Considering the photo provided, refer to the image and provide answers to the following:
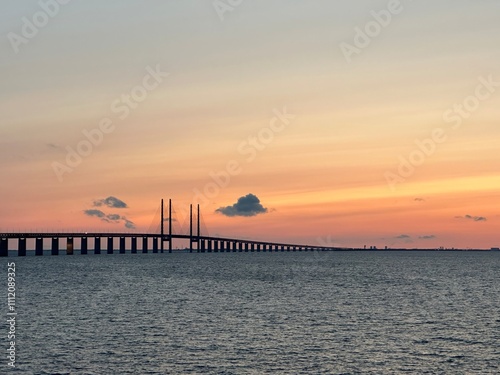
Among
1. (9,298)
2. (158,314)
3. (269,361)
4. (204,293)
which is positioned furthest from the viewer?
(204,293)

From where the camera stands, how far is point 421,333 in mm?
56125

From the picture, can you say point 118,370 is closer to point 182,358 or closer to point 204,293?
point 182,358

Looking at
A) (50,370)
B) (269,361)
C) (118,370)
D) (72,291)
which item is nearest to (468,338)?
(269,361)

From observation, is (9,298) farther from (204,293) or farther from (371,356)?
(371,356)

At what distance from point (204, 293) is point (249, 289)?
977 centimetres

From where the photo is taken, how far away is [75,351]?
152 feet

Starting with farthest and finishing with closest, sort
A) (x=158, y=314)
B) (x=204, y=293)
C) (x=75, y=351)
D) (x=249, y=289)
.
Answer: (x=249, y=289) → (x=204, y=293) → (x=158, y=314) → (x=75, y=351)

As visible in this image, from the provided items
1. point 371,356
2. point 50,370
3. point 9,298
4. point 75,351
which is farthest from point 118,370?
point 9,298

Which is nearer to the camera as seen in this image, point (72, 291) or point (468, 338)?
point (468, 338)

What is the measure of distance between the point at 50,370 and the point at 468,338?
2969 centimetres

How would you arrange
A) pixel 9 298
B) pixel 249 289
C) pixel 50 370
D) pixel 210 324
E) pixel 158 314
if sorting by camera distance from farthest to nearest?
pixel 249 289, pixel 9 298, pixel 158 314, pixel 210 324, pixel 50 370

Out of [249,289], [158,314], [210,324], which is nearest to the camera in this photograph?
[210,324]

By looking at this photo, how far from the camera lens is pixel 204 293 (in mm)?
93375

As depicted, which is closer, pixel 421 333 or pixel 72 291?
pixel 421 333
